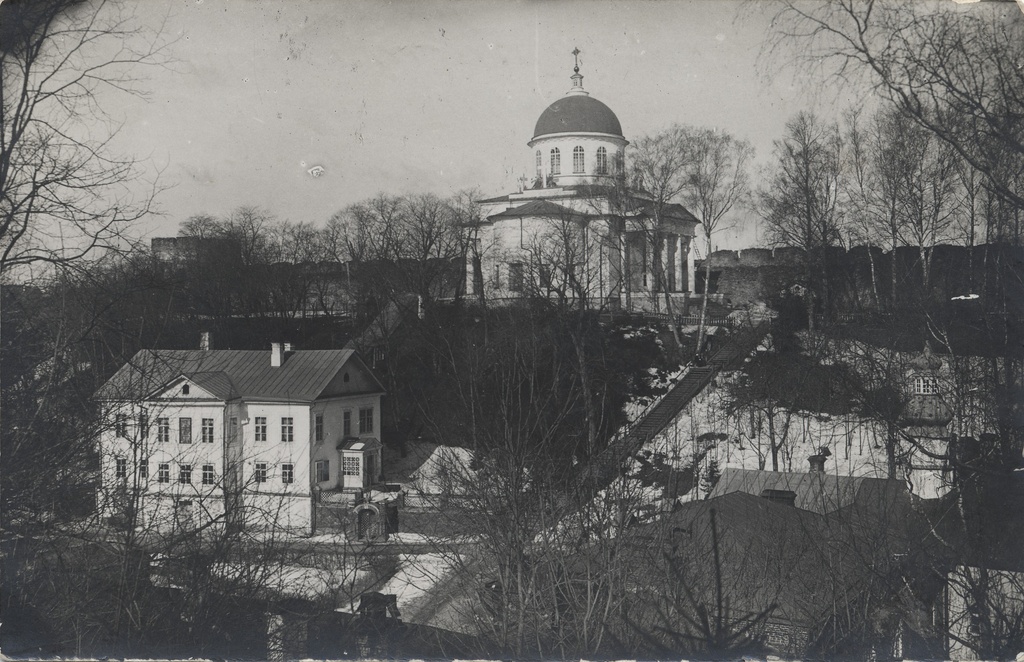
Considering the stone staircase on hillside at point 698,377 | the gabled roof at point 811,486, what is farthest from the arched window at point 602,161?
the gabled roof at point 811,486

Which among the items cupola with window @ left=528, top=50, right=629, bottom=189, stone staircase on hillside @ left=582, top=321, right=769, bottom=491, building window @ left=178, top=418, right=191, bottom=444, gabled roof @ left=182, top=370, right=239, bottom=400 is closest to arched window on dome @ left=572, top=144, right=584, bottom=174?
cupola with window @ left=528, top=50, right=629, bottom=189

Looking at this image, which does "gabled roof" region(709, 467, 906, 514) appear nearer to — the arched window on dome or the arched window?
the arched window

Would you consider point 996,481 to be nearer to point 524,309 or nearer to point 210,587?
point 210,587

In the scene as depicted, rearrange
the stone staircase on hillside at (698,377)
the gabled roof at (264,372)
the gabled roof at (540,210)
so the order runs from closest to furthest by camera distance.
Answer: the gabled roof at (264,372) < the stone staircase on hillside at (698,377) < the gabled roof at (540,210)

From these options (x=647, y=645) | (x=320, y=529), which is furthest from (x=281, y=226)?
(x=647, y=645)

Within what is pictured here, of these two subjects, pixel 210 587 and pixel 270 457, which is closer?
pixel 210 587

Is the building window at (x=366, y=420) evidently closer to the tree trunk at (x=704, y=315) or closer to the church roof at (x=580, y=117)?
the church roof at (x=580, y=117)

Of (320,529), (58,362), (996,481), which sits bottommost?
(320,529)
